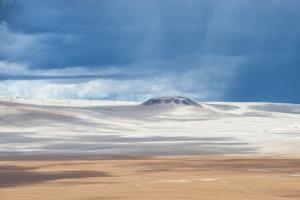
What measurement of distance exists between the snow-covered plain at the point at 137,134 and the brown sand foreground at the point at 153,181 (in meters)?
17.3

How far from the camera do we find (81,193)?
24.2 metres

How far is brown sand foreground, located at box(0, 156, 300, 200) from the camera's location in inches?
929

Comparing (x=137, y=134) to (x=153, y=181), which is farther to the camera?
(x=137, y=134)

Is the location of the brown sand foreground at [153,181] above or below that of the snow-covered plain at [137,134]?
below

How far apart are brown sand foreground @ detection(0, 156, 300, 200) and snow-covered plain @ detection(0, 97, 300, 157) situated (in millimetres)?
17277

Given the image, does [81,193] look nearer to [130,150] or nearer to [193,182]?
[193,182]

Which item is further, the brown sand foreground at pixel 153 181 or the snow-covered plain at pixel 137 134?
the snow-covered plain at pixel 137 134

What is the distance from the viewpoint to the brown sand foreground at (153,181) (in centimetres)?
2360

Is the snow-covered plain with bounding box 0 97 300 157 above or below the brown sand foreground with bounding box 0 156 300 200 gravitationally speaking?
above

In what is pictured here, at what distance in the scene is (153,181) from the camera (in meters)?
29.6

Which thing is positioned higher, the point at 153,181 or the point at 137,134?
the point at 137,134

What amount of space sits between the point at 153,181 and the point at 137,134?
70.2m

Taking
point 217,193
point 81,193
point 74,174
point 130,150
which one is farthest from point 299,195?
point 130,150

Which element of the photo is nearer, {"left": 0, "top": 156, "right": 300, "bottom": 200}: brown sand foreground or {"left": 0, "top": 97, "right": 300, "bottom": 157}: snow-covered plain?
{"left": 0, "top": 156, "right": 300, "bottom": 200}: brown sand foreground
